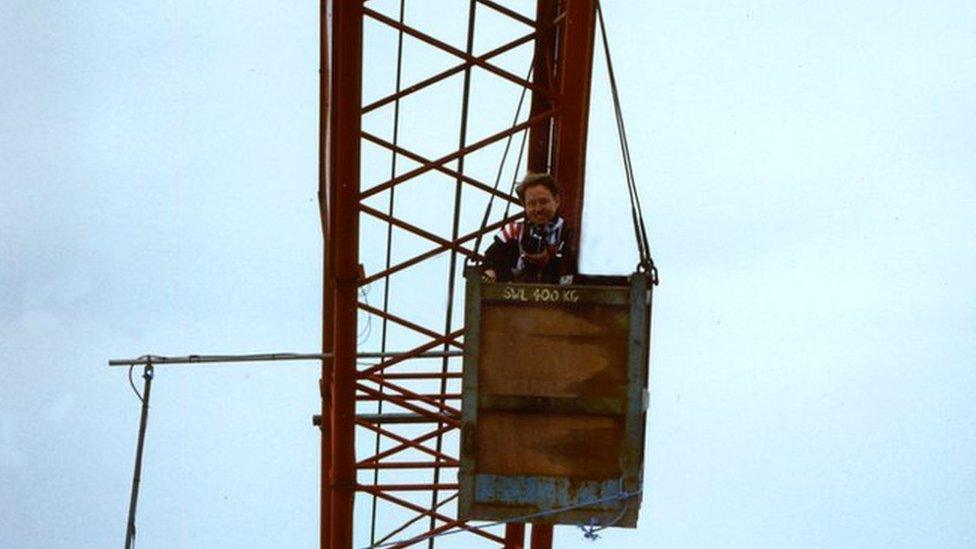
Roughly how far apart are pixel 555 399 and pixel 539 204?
124 centimetres

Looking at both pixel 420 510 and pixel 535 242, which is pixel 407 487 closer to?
pixel 420 510

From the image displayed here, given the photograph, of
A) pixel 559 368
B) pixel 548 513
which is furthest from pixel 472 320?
pixel 548 513

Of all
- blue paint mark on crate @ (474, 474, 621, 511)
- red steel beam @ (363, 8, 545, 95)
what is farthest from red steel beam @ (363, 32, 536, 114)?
blue paint mark on crate @ (474, 474, 621, 511)

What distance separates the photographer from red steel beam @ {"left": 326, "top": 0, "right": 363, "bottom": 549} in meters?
11.2

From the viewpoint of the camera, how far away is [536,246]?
971 centimetres

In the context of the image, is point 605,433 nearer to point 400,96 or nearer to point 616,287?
point 616,287

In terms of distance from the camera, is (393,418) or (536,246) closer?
(536,246)

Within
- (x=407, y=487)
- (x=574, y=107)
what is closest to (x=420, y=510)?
(x=407, y=487)

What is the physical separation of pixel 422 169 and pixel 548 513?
309cm

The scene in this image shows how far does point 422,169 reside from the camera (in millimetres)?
11508

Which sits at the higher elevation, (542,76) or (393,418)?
(542,76)

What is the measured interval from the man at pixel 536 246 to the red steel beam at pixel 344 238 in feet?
6.88

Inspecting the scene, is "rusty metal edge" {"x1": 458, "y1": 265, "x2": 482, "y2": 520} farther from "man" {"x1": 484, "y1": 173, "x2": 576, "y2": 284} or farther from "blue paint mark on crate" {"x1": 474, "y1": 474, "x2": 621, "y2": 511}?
"man" {"x1": 484, "y1": 173, "x2": 576, "y2": 284}

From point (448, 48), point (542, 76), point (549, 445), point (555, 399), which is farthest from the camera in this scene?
point (542, 76)
